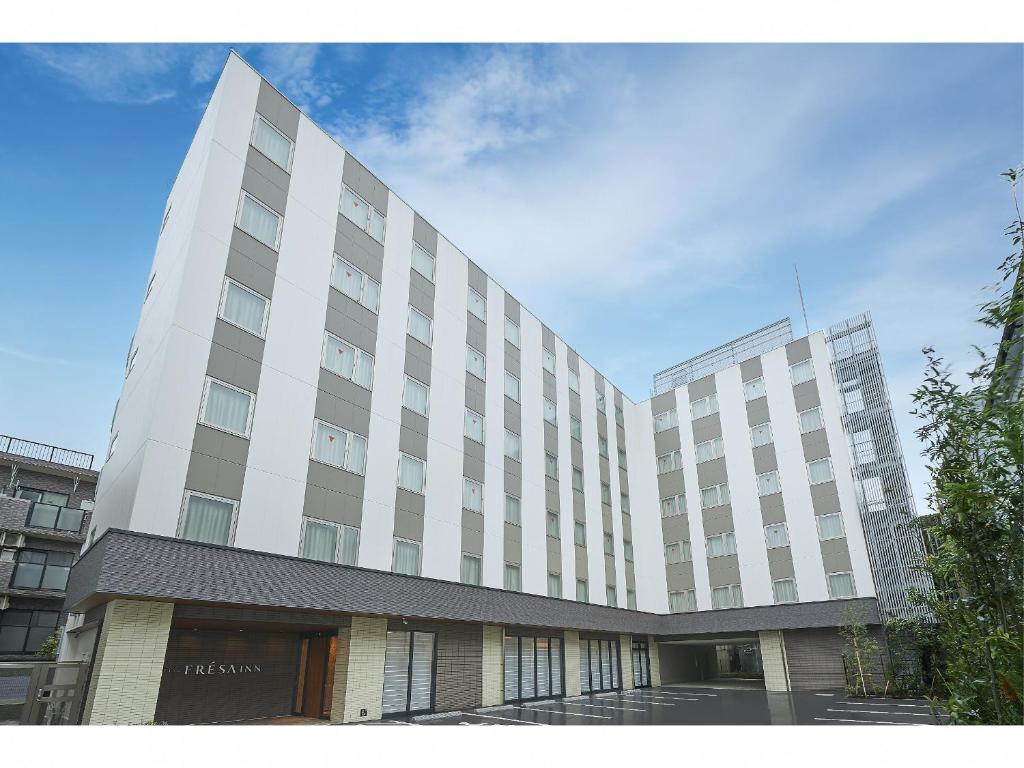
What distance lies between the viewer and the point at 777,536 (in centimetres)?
3112

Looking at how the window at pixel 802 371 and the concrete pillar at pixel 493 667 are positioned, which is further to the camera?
the window at pixel 802 371

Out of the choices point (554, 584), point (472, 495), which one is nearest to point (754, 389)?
point (554, 584)

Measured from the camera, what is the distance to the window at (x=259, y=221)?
60.1 feet

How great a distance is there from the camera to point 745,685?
33.8m

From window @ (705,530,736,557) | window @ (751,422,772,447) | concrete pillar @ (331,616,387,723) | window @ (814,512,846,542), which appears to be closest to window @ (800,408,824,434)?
window @ (751,422,772,447)

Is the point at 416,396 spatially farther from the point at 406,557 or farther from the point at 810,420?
the point at 810,420

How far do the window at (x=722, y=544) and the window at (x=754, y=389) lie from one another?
24.9 ft

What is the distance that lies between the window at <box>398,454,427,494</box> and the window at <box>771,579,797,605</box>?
19.7 metres

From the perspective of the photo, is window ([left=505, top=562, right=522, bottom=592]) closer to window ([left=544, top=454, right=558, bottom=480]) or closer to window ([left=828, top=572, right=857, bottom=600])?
window ([left=544, top=454, right=558, bottom=480])

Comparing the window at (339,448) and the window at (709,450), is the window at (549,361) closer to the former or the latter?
the window at (709,450)

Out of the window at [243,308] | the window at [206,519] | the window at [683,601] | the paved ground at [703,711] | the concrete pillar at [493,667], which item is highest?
the window at [243,308]

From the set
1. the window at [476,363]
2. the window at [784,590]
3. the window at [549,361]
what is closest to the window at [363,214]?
the window at [476,363]

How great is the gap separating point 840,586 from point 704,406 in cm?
1181

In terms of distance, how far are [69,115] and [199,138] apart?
4.75 m
